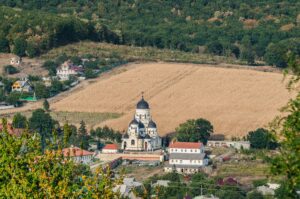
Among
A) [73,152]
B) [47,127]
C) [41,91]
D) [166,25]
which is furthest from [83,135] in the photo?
[166,25]

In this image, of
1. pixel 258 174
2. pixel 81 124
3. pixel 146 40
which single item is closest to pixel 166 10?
pixel 146 40

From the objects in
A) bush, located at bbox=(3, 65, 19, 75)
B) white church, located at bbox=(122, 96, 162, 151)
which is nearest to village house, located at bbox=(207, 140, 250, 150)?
white church, located at bbox=(122, 96, 162, 151)

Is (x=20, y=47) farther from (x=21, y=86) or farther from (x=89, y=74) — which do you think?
(x=21, y=86)

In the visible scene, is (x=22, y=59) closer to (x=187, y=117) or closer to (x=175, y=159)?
(x=187, y=117)

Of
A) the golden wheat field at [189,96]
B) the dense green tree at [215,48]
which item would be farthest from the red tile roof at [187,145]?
the dense green tree at [215,48]

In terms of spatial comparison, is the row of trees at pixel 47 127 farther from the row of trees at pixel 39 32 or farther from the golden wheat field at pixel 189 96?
the row of trees at pixel 39 32
